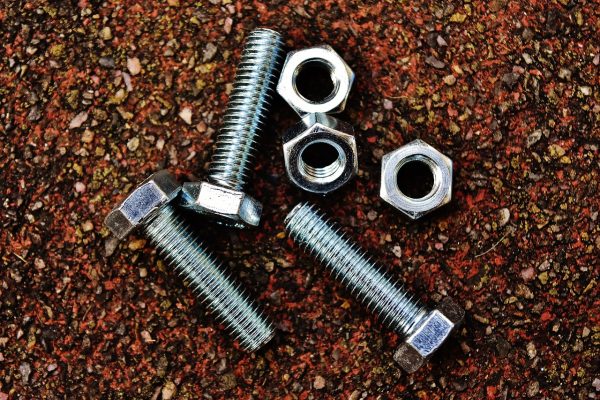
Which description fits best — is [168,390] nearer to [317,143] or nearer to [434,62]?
[317,143]

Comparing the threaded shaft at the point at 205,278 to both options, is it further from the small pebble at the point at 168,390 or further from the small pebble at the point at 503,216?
the small pebble at the point at 503,216

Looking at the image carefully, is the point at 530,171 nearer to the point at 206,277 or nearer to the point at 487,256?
the point at 487,256

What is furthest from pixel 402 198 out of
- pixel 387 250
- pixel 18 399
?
pixel 18 399

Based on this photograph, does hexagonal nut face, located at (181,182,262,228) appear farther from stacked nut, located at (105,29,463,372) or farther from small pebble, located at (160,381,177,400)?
small pebble, located at (160,381,177,400)

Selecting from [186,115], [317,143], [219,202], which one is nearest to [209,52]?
[186,115]

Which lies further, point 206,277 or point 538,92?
point 538,92
